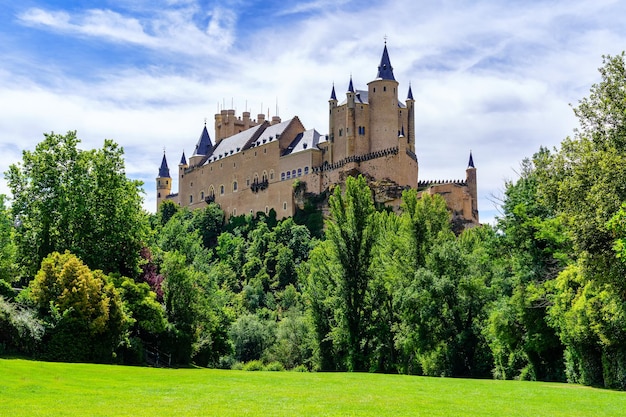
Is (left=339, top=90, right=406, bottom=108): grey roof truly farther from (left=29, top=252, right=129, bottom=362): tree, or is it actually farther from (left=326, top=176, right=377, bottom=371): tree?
(left=29, top=252, right=129, bottom=362): tree

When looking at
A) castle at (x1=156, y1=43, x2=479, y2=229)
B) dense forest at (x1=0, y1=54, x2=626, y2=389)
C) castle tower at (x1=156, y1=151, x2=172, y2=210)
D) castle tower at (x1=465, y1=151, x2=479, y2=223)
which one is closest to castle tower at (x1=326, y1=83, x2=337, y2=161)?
castle at (x1=156, y1=43, x2=479, y2=229)

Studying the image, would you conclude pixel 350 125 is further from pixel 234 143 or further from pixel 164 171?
pixel 164 171

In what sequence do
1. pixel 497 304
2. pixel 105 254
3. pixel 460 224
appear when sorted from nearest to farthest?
pixel 497 304 < pixel 105 254 < pixel 460 224

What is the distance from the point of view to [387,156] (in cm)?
8694

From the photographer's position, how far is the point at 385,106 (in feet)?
294

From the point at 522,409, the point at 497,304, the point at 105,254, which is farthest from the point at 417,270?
the point at 522,409

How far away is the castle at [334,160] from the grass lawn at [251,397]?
62.9 m

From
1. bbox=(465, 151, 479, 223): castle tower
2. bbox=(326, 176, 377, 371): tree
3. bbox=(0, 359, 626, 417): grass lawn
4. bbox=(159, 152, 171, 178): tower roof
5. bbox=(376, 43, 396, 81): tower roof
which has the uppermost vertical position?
bbox=(376, 43, 396, 81): tower roof

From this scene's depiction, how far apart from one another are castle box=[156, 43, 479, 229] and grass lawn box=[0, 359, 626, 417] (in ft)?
206

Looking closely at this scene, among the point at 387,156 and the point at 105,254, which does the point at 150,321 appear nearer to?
the point at 105,254

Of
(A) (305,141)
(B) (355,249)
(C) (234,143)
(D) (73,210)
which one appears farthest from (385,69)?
(D) (73,210)

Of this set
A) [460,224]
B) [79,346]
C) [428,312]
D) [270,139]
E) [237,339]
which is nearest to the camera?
[79,346]

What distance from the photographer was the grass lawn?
15.6 meters

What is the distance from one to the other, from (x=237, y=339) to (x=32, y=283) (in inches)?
1136
